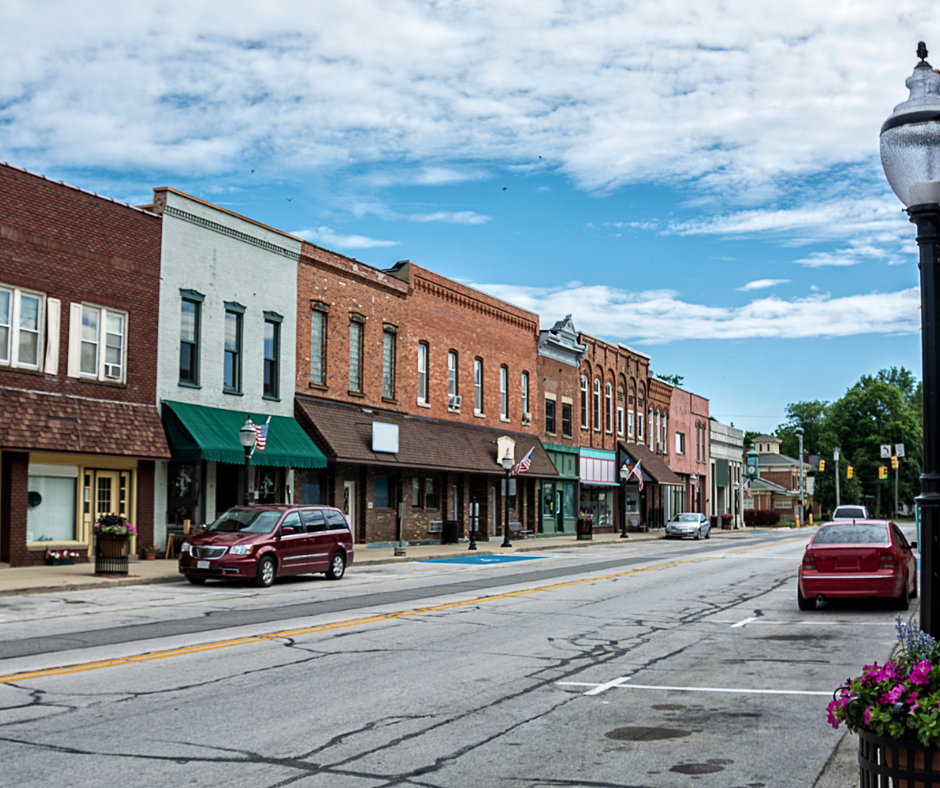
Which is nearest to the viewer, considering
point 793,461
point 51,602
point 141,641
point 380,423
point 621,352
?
point 141,641

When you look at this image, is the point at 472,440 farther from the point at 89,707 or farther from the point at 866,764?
the point at 866,764

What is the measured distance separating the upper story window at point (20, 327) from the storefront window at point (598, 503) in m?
34.1

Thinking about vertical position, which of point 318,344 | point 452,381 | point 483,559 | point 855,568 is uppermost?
point 318,344

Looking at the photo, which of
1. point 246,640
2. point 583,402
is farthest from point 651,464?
point 246,640

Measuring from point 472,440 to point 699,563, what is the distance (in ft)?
42.9

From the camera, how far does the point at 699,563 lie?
29016 millimetres

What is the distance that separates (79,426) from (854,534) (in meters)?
16.4

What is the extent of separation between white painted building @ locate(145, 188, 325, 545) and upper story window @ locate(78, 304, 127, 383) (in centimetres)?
123

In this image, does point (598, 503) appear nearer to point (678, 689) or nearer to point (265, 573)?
point (265, 573)

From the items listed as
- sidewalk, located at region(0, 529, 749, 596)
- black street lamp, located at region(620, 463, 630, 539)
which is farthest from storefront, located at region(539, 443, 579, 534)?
sidewalk, located at region(0, 529, 749, 596)

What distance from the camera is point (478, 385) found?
139 feet

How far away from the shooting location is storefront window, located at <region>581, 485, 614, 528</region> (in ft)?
174

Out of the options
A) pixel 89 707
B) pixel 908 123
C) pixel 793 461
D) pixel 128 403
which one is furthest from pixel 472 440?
pixel 793 461

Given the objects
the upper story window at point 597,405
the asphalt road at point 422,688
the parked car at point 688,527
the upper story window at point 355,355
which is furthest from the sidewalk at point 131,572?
the upper story window at point 597,405
